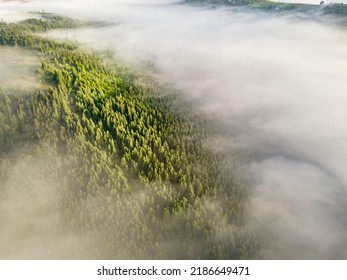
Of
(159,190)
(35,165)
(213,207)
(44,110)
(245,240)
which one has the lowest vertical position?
(245,240)

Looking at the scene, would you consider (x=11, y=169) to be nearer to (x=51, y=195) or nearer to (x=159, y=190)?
(x=51, y=195)

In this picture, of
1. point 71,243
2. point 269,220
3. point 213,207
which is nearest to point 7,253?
point 71,243

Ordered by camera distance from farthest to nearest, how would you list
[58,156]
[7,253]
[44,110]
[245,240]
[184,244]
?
[44,110]
[58,156]
[245,240]
[184,244]
[7,253]

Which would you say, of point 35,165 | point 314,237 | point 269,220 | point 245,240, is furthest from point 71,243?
point 314,237

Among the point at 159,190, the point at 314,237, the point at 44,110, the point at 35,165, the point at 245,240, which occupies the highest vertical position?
the point at 44,110

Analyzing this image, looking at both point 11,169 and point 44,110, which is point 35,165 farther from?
point 44,110

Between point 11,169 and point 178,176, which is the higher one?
point 11,169

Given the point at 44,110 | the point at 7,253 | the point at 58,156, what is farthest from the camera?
the point at 44,110

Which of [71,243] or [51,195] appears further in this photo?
[51,195]

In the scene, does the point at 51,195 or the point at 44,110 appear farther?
the point at 44,110
